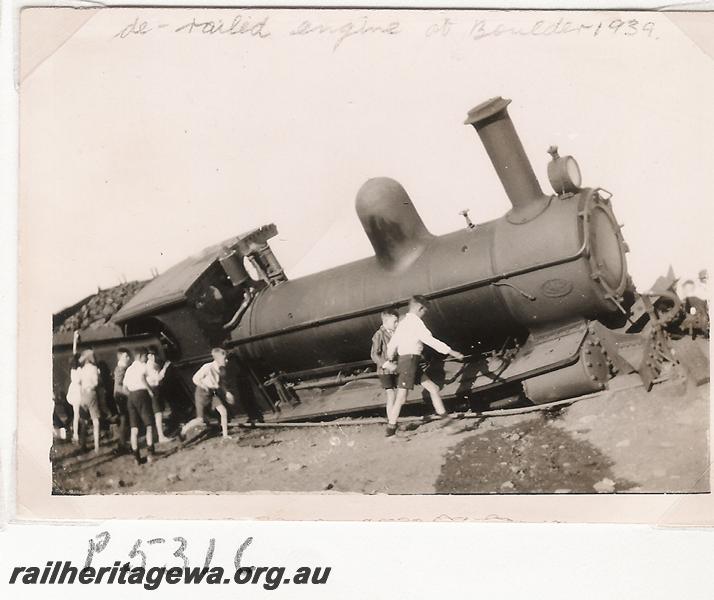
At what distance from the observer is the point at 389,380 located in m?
6.18

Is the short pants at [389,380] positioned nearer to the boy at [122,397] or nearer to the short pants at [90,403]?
the boy at [122,397]

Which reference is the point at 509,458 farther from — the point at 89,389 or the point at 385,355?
the point at 89,389

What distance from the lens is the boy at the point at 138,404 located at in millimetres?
6676

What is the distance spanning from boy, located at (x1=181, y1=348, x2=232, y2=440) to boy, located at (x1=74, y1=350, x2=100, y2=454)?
77cm

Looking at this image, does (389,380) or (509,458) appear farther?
(389,380)

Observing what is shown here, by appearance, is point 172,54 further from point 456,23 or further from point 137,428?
point 137,428

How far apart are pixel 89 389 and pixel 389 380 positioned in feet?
8.79

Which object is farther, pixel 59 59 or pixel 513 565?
pixel 59 59

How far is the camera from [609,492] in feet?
18.6

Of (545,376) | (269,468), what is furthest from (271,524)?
(545,376)

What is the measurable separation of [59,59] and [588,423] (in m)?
5.13

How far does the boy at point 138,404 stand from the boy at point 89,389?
27cm
